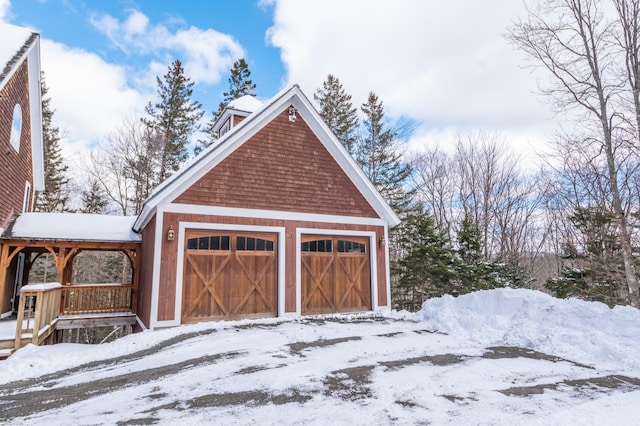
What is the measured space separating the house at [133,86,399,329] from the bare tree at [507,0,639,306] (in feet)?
24.8

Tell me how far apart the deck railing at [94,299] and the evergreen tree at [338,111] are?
1658 cm

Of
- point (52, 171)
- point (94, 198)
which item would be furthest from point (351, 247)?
point (52, 171)

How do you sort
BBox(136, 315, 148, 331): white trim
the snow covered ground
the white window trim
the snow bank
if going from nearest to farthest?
1. the snow covered ground
2. the snow bank
3. BBox(136, 315, 148, 331): white trim
4. the white window trim

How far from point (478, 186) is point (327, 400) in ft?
71.2

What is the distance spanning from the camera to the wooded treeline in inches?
453

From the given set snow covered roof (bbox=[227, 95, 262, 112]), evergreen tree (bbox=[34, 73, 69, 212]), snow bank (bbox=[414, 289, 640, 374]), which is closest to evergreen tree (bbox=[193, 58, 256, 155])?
evergreen tree (bbox=[34, 73, 69, 212])

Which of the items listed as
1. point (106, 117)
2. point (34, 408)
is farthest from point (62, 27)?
point (34, 408)

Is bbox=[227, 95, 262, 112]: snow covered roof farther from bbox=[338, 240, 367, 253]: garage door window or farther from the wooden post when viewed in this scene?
the wooden post

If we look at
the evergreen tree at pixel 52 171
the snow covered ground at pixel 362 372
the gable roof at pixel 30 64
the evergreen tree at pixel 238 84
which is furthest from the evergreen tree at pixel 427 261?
the evergreen tree at pixel 52 171

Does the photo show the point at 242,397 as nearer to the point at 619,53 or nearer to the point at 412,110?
the point at 619,53

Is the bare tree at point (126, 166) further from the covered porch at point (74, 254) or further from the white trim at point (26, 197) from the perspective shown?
the covered porch at point (74, 254)

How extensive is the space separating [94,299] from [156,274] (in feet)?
13.7

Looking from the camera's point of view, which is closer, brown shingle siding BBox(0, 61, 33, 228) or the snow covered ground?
the snow covered ground

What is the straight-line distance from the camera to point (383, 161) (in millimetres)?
22234
